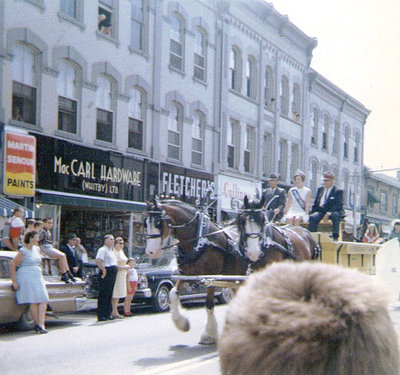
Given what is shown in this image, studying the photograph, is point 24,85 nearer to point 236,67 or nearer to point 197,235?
point 197,235

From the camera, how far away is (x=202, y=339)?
837 centimetres

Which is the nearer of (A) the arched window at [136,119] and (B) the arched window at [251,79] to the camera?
(A) the arched window at [136,119]

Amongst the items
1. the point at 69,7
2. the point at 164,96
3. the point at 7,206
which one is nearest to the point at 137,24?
the point at 164,96

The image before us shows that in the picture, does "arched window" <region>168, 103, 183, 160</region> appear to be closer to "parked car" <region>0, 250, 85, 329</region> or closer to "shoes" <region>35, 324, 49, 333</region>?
"parked car" <region>0, 250, 85, 329</region>

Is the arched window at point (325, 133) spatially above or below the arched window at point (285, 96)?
below

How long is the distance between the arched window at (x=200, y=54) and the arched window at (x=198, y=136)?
1529 mm

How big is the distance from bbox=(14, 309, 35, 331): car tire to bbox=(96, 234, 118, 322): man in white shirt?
1.88 metres

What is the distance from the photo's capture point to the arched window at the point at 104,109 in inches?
773

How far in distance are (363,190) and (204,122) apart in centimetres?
1929

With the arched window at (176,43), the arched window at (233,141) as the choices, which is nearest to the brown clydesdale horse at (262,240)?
the arched window at (176,43)

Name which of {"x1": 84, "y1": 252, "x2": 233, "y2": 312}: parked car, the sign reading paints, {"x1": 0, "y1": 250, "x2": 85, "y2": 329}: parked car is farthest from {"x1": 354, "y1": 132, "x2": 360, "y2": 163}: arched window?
{"x1": 0, "y1": 250, "x2": 85, "y2": 329}: parked car

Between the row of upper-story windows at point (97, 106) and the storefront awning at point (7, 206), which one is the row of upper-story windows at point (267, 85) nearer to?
the row of upper-story windows at point (97, 106)

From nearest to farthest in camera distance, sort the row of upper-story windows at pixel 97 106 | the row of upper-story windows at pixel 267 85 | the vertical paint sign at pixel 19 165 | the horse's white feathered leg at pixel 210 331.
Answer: the horse's white feathered leg at pixel 210 331
the vertical paint sign at pixel 19 165
the row of upper-story windows at pixel 97 106
the row of upper-story windows at pixel 267 85

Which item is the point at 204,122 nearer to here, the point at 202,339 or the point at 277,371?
the point at 202,339
